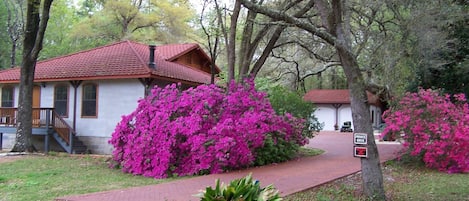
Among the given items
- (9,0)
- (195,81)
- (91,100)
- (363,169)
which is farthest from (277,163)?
(9,0)

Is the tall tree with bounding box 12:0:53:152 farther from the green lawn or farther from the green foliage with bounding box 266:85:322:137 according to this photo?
the green foliage with bounding box 266:85:322:137

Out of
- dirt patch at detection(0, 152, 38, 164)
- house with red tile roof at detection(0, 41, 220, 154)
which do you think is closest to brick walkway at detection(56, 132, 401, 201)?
A: house with red tile roof at detection(0, 41, 220, 154)

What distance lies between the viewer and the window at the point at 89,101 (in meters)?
18.2

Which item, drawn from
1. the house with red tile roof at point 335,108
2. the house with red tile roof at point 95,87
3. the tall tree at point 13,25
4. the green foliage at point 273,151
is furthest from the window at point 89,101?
the house with red tile roof at point 335,108

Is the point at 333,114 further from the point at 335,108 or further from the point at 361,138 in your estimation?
the point at 361,138

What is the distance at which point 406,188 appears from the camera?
8.59 meters

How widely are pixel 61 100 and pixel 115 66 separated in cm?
334

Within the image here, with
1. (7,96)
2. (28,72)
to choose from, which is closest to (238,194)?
(28,72)

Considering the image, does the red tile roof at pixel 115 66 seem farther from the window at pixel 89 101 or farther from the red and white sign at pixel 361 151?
the red and white sign at pixel 361 151

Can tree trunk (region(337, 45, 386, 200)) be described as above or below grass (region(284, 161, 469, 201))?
above

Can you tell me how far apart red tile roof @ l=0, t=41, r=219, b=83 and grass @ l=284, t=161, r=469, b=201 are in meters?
9.39

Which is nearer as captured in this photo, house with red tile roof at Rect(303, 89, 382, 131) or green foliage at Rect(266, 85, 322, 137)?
green foliage at Rect(266, 85, 322, 137)

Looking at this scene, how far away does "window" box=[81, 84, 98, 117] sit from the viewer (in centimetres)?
1816

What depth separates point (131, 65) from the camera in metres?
17.3
